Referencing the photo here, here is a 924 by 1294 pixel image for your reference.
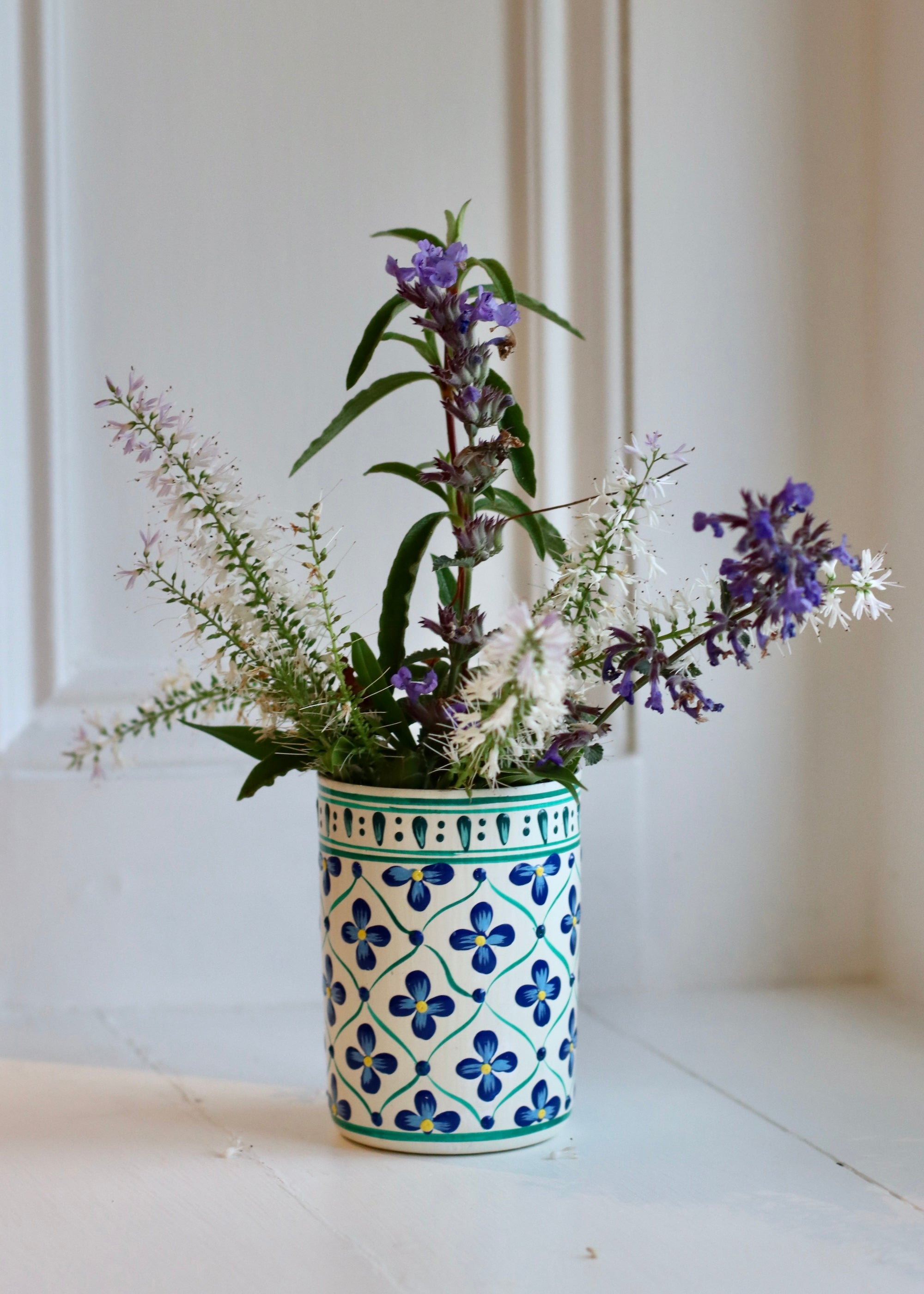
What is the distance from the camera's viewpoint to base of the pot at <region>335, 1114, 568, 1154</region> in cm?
64

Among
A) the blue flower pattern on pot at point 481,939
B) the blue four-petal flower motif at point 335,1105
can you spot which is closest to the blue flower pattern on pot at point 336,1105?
the blue four-petal flower motif at point 335,1105

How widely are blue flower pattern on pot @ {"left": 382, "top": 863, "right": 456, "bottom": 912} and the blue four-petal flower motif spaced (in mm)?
115

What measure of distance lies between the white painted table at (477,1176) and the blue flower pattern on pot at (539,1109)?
0.02 meters

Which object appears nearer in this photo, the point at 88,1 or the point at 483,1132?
the point at 483,1132

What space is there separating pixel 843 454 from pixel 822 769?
24cm

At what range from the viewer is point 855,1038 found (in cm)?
84

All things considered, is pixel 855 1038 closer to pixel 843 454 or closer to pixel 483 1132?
pixel 483 1132

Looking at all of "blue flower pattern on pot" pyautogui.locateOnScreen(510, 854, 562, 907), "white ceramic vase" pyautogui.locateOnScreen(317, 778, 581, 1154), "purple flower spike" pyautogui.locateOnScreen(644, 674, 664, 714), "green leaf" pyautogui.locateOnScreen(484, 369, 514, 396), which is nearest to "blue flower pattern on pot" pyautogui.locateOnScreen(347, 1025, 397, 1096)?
"white ceramic vase" pyautogui.locateOnScreen(317, 778, 581, 1154)

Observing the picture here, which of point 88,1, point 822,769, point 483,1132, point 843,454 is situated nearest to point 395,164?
→ point 88,1

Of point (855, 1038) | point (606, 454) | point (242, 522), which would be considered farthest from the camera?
point (606, 454)

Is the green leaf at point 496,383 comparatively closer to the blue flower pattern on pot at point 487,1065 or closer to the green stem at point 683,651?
the green stem at point 683,651

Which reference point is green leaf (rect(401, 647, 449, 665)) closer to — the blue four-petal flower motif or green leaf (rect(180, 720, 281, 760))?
green leaf (rect(180, 720, 281, 760))

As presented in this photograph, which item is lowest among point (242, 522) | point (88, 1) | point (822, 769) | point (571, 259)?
point (822, 769)

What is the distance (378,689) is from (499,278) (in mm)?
214
